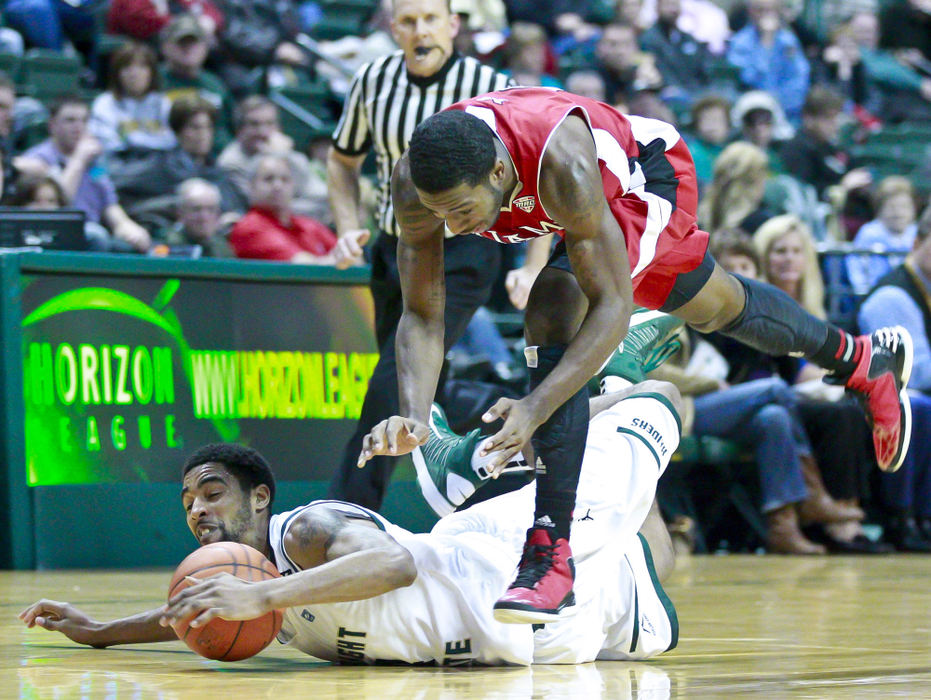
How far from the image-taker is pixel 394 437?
3734mm

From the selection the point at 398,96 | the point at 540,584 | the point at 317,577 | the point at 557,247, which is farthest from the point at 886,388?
the point at 317,577

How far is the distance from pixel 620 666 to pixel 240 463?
3.84ft

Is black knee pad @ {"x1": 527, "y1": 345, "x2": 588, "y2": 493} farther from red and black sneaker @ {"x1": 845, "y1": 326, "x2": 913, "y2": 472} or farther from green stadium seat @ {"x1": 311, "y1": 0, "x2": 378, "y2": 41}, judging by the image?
green stadium seat @ {"x1": 311, "y1": 0, "x2": 378, "y2": 41}

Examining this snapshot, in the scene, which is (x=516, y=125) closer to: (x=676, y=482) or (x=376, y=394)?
(x=376, y=394)

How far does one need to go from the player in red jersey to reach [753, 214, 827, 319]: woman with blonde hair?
4.04m

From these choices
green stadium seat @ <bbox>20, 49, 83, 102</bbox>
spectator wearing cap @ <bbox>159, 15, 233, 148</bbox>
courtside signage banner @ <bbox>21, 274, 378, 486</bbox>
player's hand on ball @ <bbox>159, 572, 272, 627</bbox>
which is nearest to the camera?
player's hand on ball @ <bbox>159, 572, 272, 627</bbox>

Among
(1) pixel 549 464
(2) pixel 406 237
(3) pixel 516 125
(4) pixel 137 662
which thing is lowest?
(4) pixel 137 662

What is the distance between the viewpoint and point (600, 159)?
433 centimetres

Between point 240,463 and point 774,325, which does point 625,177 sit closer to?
point 774,325

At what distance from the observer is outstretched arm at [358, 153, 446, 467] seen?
419 cm

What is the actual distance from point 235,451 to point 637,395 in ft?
4.61

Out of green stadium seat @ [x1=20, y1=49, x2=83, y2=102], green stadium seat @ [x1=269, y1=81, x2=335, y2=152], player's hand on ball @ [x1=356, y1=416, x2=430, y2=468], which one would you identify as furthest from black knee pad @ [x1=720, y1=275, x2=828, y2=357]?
green stadium seat @ [x1=20, y1=49, x2=83, y2=102]

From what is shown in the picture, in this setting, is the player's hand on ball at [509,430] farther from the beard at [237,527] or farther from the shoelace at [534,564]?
the beard at [237,527]

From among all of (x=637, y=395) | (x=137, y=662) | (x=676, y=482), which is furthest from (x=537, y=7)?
(x=137, y=662)
